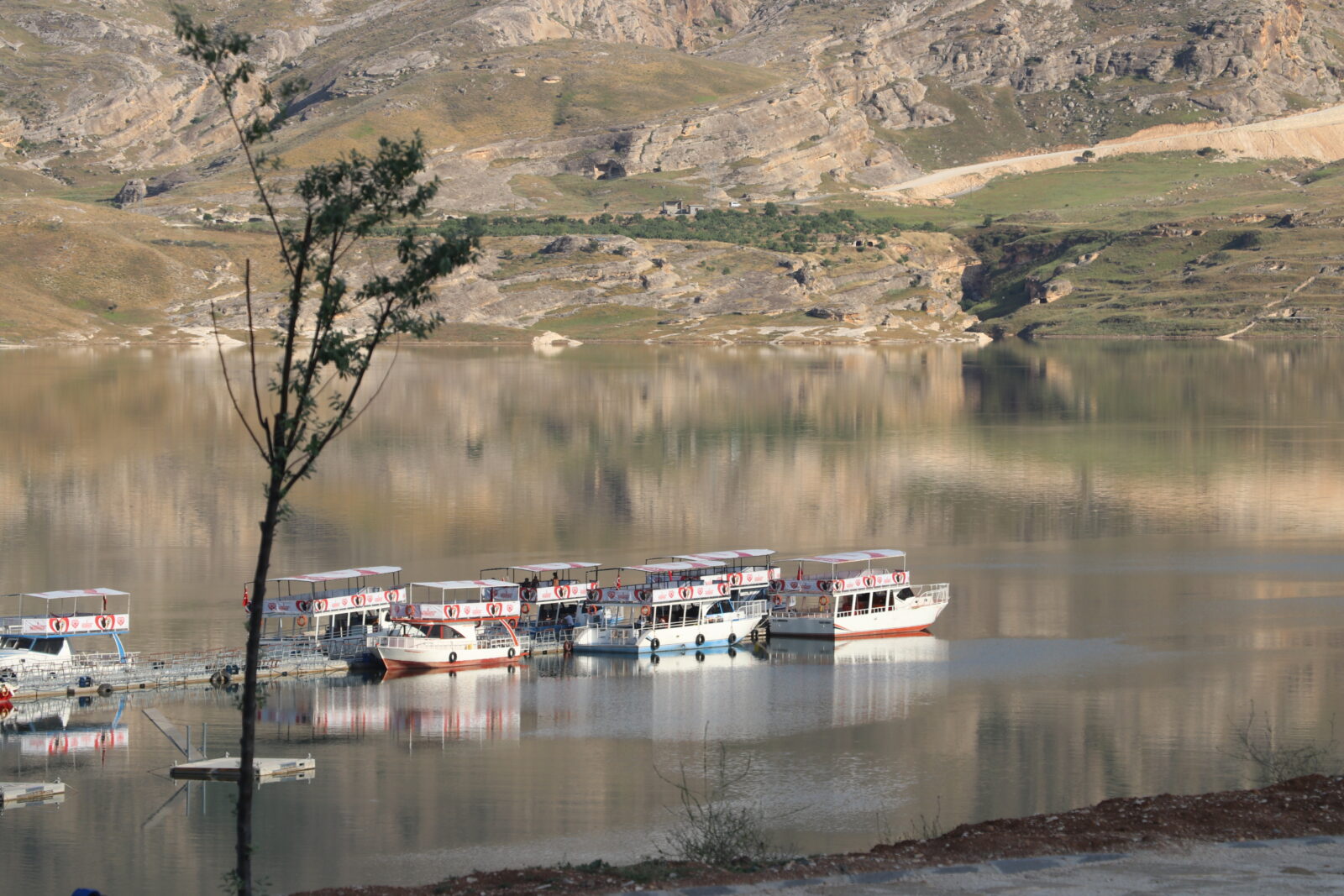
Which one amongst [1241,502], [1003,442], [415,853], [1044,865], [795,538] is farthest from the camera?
[1003,442]

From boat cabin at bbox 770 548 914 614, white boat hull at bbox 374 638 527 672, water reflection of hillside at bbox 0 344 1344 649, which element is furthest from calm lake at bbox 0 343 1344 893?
boat cabin at bbox 770 548 914 614

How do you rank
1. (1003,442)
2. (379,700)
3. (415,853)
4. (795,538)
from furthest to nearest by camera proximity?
(1003,442)
(795,538)
(379,700)
(415,853)

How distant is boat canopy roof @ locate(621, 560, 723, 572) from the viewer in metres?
68.6

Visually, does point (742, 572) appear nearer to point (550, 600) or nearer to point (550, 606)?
point (550, 606)

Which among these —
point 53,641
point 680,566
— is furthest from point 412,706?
point 680,566

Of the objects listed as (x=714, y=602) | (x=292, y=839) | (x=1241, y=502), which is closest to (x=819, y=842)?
(x=292, y=839)

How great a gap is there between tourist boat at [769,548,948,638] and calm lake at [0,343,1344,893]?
57.4 inches

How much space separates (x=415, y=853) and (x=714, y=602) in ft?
96.3

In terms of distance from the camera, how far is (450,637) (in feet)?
201

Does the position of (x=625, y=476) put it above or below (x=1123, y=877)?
above

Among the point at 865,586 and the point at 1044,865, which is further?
the point at 865,586

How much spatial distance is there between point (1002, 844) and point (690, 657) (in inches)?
1335

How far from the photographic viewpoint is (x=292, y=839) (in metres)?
39.7

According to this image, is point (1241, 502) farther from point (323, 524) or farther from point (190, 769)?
point (190, 769)
